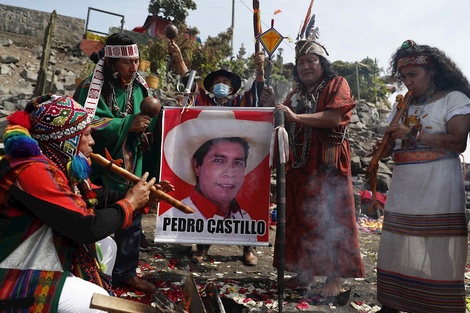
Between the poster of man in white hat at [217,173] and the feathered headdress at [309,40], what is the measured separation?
70cm

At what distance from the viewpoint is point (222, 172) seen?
162 inches

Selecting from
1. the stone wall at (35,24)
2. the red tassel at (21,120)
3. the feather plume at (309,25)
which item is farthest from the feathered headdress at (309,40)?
the stone wall at (35,24)

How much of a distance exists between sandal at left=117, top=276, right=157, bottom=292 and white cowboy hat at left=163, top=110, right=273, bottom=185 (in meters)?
1.07

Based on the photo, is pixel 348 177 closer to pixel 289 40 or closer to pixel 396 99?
pixel 396 99

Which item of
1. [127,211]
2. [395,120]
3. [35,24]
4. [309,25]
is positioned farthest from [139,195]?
[35,24]

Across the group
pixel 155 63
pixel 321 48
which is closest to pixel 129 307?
pixel 321 48

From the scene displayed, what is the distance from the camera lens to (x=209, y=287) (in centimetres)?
261

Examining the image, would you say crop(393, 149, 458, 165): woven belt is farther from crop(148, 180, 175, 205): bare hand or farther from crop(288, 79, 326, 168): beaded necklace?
crop(148, 180, 175, 205): bare hand

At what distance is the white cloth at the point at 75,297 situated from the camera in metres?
2.12

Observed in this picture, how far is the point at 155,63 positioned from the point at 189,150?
1416cm

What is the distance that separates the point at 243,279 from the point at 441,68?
2835mm

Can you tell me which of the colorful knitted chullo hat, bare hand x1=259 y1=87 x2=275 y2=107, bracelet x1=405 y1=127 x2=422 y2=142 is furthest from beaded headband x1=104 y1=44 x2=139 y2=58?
bracelet x1=405 y1=127 x2=422 y2=142

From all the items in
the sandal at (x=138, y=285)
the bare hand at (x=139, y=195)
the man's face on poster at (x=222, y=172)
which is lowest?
the sandal at (x=138, y=285)

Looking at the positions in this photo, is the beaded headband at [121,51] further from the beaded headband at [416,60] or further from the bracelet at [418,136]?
the bracelet at [418,136]
